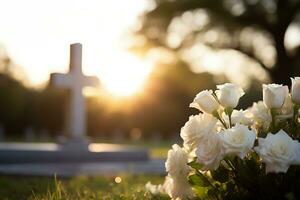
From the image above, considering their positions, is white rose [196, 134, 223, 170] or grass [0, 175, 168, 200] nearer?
white rose [196, 134, 223, 170]

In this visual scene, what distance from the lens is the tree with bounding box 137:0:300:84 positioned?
16250 millimetres

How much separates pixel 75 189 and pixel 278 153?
2.75 metres

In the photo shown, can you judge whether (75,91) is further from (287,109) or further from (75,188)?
(287,109)

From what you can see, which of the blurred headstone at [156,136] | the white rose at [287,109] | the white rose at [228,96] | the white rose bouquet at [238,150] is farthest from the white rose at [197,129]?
the blurred headstone at [156,136]

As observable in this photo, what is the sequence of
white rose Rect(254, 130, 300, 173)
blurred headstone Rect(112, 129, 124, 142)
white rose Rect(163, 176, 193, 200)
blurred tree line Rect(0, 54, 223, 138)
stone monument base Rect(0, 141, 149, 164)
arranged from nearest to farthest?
1. white rose Rect(254, 130, 300, 173)
2. white rose Rect(163, 176, 193, 200)
3. stone monument base Rect(0, 141, 149, 164)
4. blurred headstone Rect(112, 129, 124, 142)
5. blurred tree line Rect(0, 54, 223, 138)

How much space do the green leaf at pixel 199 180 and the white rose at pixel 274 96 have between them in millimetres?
518

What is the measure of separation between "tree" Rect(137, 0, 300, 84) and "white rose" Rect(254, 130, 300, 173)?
44.8 feet

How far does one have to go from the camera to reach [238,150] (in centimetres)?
271

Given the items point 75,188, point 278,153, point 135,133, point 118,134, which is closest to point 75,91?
point 75,188

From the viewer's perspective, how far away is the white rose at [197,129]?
9.52 feet

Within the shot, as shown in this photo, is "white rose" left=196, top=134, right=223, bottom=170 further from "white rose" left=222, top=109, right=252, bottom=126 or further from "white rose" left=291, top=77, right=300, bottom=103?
"white rose" left=291, top=77, right=300, bottom=103

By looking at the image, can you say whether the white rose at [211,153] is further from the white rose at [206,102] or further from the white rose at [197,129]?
the white rose at [206,102]

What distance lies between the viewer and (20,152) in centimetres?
828

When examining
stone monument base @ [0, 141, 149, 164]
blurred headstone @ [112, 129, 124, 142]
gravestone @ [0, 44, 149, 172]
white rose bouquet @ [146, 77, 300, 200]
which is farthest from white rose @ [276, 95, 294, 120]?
blurred headstone @ [112, 129, 124, 142]
